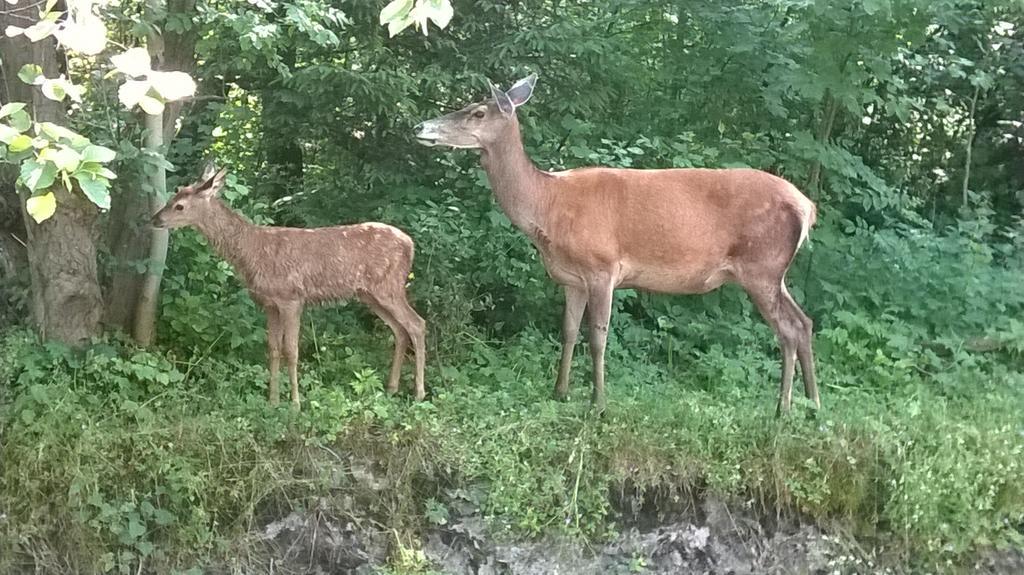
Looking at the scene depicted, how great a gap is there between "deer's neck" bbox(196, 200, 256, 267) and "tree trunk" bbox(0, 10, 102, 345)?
0.73 metres

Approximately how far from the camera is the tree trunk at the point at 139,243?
5.58 m

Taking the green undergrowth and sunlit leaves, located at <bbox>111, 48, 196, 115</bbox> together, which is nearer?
sunlit leaves, located at <bbox>111, 48, 196, 115</bbox>

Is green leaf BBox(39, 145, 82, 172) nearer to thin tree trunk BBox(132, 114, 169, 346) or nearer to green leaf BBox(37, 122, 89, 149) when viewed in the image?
green leaf BBox(37, 122, 89, 149)

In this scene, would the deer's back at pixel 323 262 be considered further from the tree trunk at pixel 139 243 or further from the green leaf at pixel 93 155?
the green leaf at pixel 93 155

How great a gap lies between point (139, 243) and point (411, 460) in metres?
2.23

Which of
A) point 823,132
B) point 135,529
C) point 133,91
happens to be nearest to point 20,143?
point 133,91

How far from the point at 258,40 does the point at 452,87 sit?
193 cm

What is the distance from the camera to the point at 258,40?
4949 millimetres

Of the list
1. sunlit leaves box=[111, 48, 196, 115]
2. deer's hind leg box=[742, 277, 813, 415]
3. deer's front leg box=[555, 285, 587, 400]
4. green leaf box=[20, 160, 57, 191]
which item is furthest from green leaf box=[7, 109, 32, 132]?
deer's hind leg box=[742, 277, 813, 415]

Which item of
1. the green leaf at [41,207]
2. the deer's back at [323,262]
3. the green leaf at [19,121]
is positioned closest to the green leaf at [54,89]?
the green leaf at [19,121]

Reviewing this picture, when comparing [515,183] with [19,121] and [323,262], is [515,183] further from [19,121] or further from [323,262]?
[19,121]

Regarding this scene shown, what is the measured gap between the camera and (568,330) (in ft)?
18.2

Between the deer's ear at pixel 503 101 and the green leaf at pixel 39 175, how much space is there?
111 inches

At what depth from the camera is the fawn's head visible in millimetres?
5035
